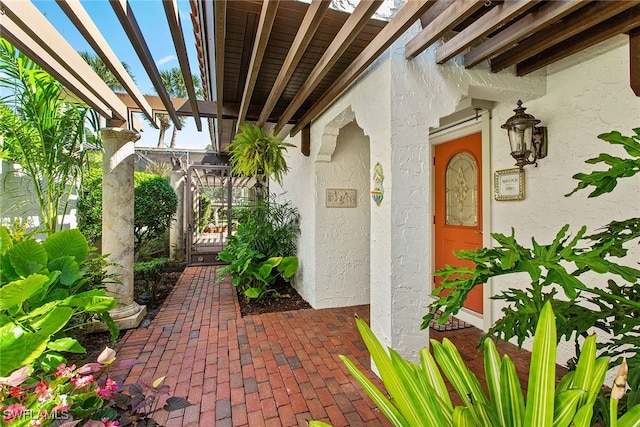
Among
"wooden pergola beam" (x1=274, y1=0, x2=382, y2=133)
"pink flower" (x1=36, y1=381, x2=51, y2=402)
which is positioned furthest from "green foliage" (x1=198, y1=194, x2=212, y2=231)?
"pink flower" (x1=36, y1=381, x2=51, y2=402)

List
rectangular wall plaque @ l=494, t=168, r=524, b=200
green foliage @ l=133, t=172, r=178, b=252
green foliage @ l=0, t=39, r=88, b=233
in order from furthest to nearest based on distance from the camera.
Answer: green foliage @ l=133, t=172, r=178, b=252
rectangular wall plaque @ l=494, t=168, r=524, b=200
green foliage @ l=0, t=39, r=88, b=233

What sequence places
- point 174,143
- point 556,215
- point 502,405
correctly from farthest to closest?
point 174,143, point 556,215, point 502,405

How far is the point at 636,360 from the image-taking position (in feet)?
3.67

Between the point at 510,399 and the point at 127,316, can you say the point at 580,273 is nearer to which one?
the point at 510,399

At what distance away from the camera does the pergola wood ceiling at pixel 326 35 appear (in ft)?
5.33

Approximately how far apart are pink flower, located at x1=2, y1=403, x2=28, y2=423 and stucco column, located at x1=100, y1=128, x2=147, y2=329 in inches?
90.2

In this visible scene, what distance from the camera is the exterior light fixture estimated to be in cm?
243

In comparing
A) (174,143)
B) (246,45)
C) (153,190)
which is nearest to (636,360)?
(246,45)

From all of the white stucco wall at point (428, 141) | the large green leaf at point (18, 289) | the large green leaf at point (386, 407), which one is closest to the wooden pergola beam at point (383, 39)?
the white stucco wall at point (428, 141)

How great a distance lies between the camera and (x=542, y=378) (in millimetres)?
863

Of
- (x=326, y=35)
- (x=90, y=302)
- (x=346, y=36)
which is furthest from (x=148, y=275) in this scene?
→ (x=346, y=36)

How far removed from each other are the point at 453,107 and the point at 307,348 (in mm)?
2439

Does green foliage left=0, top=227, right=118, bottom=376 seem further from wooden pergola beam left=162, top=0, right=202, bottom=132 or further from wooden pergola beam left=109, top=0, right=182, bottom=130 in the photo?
wooden pergola beam left=162, top=0, right=202, bottom=132

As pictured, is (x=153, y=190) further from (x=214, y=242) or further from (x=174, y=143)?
(x=174, y=143)
